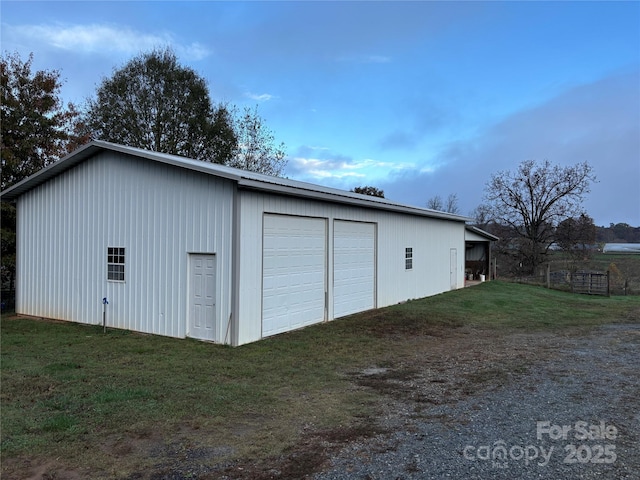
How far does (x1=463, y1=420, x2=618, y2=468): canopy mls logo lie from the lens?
3926 millimetres

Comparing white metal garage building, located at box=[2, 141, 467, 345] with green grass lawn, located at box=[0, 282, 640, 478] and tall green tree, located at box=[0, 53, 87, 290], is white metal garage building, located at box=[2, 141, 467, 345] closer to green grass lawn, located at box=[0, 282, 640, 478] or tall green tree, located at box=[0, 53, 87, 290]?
green grass lawn, located at box=[0, 282, 640, 478]

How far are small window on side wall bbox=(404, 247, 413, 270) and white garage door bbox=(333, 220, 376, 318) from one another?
2591 millimetres

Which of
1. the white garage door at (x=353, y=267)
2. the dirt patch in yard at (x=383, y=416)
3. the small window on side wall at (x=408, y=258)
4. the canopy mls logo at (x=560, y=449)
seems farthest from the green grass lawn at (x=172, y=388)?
the small window on side wall at (x=408, y=258)

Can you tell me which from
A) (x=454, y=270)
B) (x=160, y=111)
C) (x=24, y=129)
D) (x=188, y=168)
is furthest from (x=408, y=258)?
(x=160, y=111)

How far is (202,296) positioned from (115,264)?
2813 millimetres

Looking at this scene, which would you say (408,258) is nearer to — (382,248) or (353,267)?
(382,248)

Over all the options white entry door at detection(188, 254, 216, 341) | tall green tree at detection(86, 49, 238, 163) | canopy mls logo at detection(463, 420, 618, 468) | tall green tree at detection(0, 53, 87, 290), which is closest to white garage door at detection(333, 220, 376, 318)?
white entry door at detection(188, 254, 216, 341)

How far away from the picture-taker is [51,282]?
11.9 meters

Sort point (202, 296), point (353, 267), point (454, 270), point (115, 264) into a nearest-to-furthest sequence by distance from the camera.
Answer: point (202, 296) < point (115, 264) < point (353, 267) < point (454, 270)

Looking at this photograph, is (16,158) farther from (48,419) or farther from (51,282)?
(48,419)

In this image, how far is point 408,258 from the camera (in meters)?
16.7

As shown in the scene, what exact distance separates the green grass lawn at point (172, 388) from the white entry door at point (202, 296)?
0.41 m

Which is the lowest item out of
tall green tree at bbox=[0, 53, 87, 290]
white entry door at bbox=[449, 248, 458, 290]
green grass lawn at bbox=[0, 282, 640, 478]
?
green grass lawn at bbox=[0, 282, 640, 478]

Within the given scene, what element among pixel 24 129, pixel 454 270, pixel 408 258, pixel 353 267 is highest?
pixel 24 129
